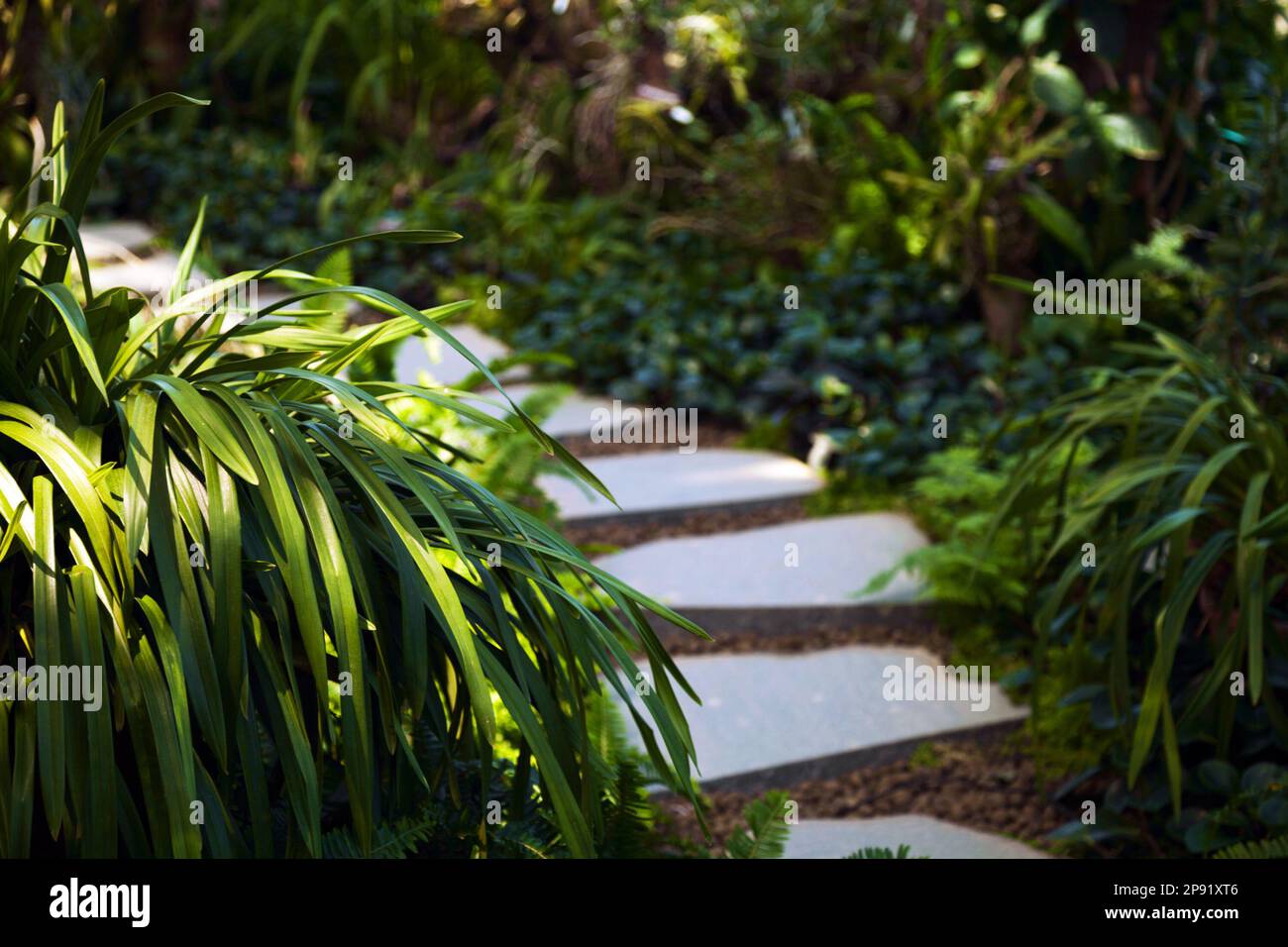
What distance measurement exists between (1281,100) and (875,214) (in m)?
1.76

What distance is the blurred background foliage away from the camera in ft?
7.60

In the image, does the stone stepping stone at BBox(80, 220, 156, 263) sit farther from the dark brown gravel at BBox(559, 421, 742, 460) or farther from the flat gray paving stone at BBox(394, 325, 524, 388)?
the dark brown gravel at BBox(559, 421, 742, 460)

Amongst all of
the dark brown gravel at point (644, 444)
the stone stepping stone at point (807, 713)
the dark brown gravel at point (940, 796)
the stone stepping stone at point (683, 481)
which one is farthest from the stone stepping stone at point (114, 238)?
the dark brown gravel at point (940, 796)

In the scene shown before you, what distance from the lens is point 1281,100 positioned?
2.97m

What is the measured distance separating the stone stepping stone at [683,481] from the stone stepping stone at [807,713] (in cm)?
76

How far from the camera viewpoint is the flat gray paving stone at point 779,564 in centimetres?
304

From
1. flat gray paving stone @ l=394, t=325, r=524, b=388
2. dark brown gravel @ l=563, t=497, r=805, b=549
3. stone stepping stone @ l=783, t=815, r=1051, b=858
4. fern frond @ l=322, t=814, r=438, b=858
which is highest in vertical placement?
Result: flat gray paving stone @ l=394, t=325, r=524, b=388

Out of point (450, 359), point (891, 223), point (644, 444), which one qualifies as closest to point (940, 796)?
point (644, 444)

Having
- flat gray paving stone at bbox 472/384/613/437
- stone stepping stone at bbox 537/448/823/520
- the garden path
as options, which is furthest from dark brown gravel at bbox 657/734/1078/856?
flat gray paving stone at bbox 472/384/613/437

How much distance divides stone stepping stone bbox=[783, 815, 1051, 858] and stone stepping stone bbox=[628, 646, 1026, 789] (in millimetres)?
177
